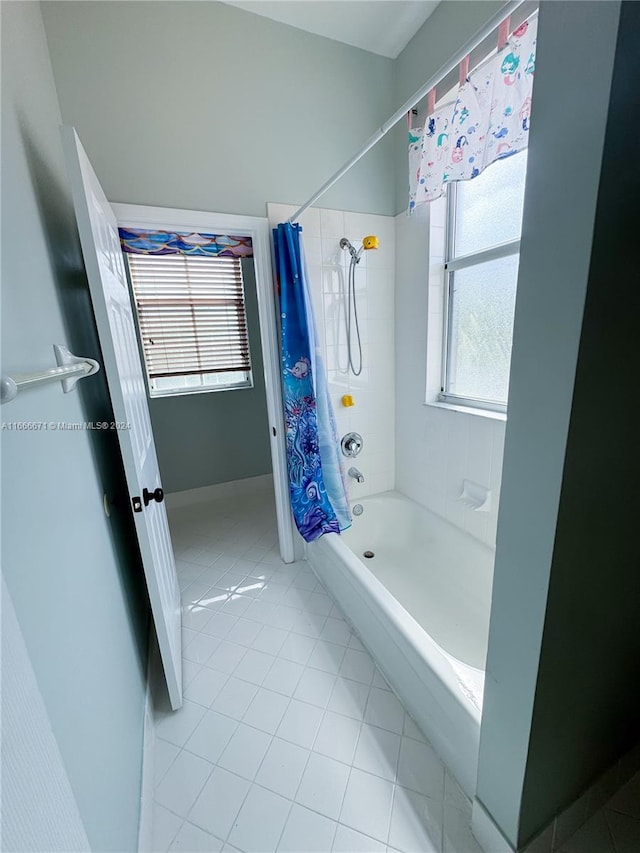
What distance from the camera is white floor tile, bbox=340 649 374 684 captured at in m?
1.49

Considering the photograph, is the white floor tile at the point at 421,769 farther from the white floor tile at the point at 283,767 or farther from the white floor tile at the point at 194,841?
the white floor tile at the point at 194,841

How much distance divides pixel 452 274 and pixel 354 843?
7.84 ft

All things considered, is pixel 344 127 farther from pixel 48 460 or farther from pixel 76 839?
pixel 76 839

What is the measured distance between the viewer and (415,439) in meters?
2.29

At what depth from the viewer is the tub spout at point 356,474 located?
231 cm

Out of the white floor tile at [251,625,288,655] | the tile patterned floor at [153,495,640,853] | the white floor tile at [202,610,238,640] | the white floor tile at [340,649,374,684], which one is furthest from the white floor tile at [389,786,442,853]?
the white floor tile at [202,610,238,640]

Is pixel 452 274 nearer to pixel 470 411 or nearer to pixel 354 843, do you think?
pixel 470 411

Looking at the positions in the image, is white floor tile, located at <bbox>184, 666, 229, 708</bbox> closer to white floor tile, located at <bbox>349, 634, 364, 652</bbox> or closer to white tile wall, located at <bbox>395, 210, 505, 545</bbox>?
white floor tile, located at <bbox>349, 634, 364, 652</bbox>

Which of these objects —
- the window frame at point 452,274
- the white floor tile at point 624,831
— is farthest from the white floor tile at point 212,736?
the window frame at point 452,274

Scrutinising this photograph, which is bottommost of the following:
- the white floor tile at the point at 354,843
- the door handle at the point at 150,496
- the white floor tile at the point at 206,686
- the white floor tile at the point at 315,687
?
the white floor tile at the point at 354,843

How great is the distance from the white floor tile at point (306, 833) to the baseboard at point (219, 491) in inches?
95.6

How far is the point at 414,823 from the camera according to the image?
1.04 meters

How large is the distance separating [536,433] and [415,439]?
163 centimetres

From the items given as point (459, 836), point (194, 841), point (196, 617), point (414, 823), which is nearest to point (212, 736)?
point (194, 841)
